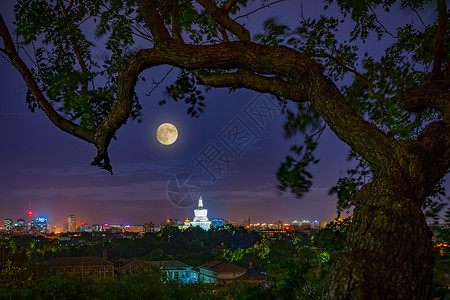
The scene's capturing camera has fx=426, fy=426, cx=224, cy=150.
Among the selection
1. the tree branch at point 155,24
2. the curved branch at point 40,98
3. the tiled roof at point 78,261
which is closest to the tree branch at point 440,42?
the tree branch at point 155,24

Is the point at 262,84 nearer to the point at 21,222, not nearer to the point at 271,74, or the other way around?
the point at 271,74

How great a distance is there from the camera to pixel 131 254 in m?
44.3

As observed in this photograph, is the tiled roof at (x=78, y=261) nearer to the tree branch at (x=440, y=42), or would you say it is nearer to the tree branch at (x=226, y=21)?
the tree branch at (x=226, y=21)

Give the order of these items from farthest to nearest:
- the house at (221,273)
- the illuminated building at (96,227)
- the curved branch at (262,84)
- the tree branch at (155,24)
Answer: the illuminated building at (96,227), the house at (221,273), the curved branch at (262,84), the tree branch at (155,24)

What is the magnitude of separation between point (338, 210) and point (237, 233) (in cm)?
4629

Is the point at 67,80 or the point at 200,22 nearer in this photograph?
the point at 67,80

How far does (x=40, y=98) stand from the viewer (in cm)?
294

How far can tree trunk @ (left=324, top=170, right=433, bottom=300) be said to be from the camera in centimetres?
154

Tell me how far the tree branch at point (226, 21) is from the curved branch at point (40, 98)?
47.2 inches

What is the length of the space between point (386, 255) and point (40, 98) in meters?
2.43

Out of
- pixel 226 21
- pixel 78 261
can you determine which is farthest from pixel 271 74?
pixel 78 261

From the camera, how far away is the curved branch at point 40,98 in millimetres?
2869

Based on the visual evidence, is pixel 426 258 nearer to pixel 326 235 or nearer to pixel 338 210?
pixel 326 235

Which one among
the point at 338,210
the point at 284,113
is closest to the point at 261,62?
the point at 338,210
